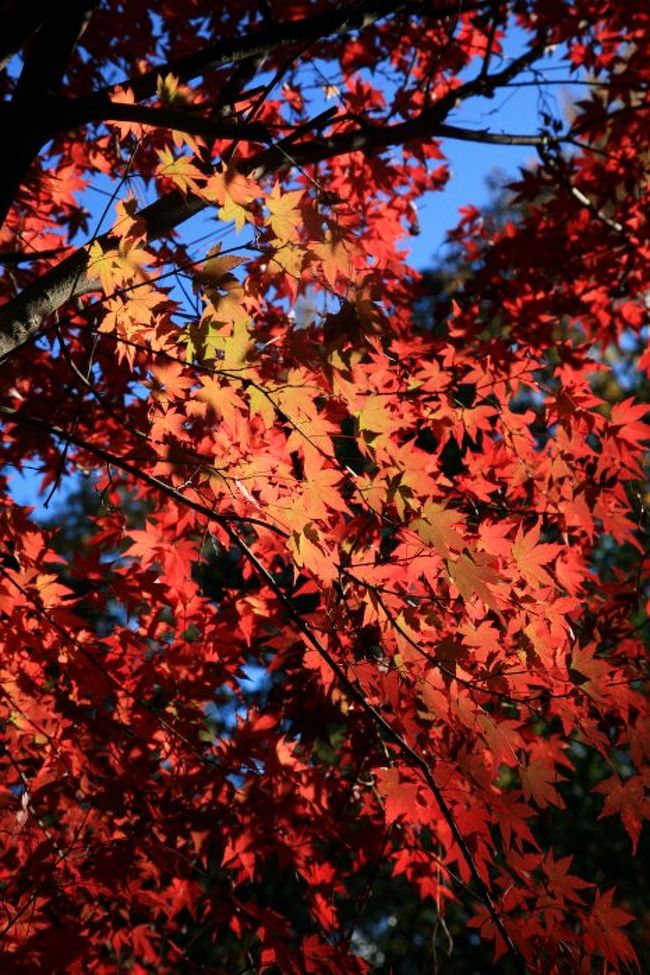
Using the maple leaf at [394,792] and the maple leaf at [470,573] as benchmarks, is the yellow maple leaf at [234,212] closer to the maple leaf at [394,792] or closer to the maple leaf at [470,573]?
the maple leaf at [470,573]

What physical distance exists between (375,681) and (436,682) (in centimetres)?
20

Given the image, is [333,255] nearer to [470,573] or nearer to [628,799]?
[470,573]

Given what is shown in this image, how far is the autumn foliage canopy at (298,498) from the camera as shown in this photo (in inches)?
83.5

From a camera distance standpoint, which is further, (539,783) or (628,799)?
(539,783)

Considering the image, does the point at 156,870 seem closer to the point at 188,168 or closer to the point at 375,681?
the point at 375,681

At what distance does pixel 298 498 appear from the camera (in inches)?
89.4

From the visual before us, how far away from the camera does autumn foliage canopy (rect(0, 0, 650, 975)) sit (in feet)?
6.96

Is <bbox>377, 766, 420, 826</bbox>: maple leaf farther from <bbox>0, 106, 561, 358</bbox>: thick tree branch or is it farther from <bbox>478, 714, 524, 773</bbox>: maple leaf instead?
<bbox>0, 106, 561, 358</bbox>: thick tree branch

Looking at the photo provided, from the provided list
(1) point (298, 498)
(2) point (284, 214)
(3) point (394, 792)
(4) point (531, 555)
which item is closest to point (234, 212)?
(2) point (284, 214)

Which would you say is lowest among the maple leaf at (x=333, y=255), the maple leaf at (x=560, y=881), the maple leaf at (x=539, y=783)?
the maple leaf at (x=560, y=881)

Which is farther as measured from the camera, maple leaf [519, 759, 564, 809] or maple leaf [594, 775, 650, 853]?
maple leaf [519, 759, 564, 809]

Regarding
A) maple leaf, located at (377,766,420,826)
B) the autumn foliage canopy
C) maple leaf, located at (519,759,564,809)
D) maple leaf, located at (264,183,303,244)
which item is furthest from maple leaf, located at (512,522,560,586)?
maple leaf, located at (264,183,303,244)

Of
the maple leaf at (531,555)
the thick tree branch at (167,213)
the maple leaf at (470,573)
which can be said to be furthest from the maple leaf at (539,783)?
the thick tree branch at (167,213)

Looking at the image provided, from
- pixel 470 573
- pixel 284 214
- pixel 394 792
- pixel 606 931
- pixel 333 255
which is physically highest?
pixel 284 214
